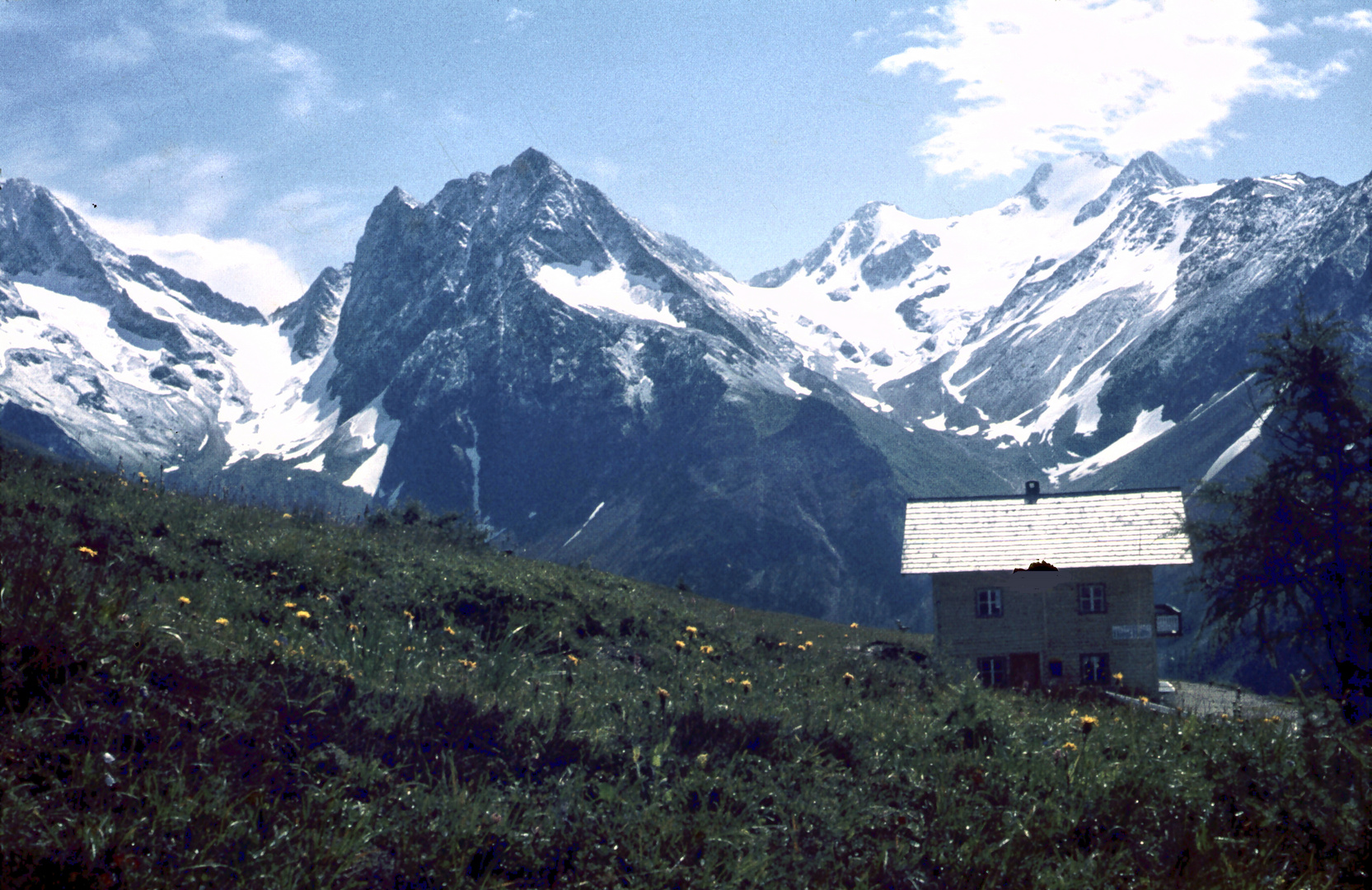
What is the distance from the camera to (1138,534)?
3012cm

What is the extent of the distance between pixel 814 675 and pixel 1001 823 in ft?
18.5

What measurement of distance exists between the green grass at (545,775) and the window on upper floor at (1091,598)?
72.9 ft

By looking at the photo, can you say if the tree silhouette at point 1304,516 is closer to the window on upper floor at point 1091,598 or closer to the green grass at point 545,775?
the window on upper floor at point 1091,598

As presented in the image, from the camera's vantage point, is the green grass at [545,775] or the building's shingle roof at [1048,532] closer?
the green grass at [545,775]

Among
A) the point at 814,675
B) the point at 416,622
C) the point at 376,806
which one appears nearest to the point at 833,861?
the point at 376,806

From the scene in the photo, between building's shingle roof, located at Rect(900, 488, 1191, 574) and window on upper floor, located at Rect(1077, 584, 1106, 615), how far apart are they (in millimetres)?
1564

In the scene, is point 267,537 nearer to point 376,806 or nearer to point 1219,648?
point 376,806

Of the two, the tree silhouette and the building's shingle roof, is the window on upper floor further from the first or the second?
the tree silhouette

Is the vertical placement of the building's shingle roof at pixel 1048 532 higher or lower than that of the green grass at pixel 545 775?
higher

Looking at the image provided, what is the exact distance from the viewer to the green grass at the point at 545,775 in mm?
5559

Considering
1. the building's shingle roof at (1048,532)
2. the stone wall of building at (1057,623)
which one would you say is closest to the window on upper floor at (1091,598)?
the stone wall of building at (1057,623)

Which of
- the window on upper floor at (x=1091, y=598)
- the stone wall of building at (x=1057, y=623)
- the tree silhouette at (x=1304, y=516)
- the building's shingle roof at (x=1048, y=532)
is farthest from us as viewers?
the window on upper floor at (x=1091, y=598)

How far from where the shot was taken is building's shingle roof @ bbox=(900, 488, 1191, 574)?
29844 millimetres

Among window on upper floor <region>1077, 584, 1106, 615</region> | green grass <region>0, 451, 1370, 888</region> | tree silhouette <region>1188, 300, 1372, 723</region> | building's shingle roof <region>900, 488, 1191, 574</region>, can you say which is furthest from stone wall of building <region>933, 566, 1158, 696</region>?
green grass <region>0, 451, 1370, 888</region>
